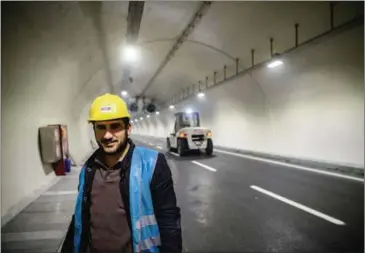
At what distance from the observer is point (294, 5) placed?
27.5 feet

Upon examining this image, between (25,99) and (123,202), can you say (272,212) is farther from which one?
(25,99)

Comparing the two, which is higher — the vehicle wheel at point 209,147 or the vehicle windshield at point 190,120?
the vehicle windshield at point 190,120

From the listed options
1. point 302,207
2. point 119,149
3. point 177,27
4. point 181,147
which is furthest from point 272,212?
point 181,147

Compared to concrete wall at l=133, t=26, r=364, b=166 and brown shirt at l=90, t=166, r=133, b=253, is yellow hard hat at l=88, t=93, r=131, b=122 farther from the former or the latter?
concrete wall at l=133, t=26, r=364, b=166

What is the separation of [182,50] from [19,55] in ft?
28.7

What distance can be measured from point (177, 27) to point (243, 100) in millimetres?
7895

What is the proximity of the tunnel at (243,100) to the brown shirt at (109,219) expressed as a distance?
362 millimetres

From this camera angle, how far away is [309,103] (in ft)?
40.5

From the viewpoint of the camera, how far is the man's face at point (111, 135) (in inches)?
89.7

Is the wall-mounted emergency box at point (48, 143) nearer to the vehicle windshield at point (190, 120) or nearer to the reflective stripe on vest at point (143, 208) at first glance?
the reflective stripe on vest at point (143, 208)

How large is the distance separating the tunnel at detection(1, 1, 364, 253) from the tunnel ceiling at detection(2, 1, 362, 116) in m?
0.04

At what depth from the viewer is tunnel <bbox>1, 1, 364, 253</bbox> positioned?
5.30 m

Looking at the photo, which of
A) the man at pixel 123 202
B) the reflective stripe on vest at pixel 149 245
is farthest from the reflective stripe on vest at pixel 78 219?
the reflective stripe on vest at pixel 149 245

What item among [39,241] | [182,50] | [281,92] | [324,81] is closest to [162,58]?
[182,50]
